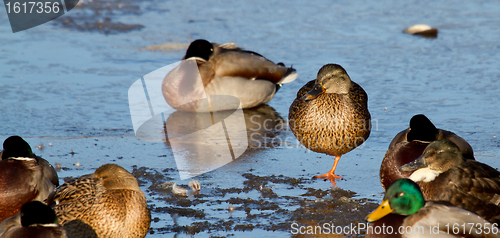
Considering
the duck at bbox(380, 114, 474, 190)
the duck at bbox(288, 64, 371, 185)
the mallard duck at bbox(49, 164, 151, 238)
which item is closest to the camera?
the mallard duck at bbox(49, 164, 151, 238)

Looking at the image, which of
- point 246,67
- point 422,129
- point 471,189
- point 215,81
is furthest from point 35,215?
point 246,67

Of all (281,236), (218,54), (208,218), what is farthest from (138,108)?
(281,236)

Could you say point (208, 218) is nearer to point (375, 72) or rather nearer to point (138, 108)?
point (138, 108)

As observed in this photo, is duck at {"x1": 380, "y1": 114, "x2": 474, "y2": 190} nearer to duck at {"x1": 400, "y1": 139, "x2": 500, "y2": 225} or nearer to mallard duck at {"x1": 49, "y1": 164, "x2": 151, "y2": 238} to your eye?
duck at {"x1": 400, "y1": 139, "x2": 500, "y2": 225}

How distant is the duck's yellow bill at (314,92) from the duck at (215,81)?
2007mm

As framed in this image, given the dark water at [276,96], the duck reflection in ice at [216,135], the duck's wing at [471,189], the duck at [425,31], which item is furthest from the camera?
the duck at [425,31]

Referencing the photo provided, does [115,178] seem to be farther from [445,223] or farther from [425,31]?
[425,31]

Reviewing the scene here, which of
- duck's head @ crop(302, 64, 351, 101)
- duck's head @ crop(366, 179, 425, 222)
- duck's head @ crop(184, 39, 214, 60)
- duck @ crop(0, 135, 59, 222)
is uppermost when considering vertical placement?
duck's head @ crop(366, 179, 425, 222)

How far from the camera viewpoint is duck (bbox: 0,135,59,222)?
11.6 feet

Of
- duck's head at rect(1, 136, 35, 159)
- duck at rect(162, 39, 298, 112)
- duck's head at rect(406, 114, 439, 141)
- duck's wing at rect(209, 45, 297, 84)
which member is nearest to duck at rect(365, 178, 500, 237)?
duck's head at rect(406, 114, 439, 141)

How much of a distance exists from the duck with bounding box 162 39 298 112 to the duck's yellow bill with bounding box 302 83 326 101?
201 centimetres

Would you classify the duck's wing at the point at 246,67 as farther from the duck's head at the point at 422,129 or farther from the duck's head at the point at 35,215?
the duck's head at the point at 35,215

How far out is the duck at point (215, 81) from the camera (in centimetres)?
665

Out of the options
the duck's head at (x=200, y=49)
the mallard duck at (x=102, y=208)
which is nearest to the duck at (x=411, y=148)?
the mallard duck at (x=102, y=208)
